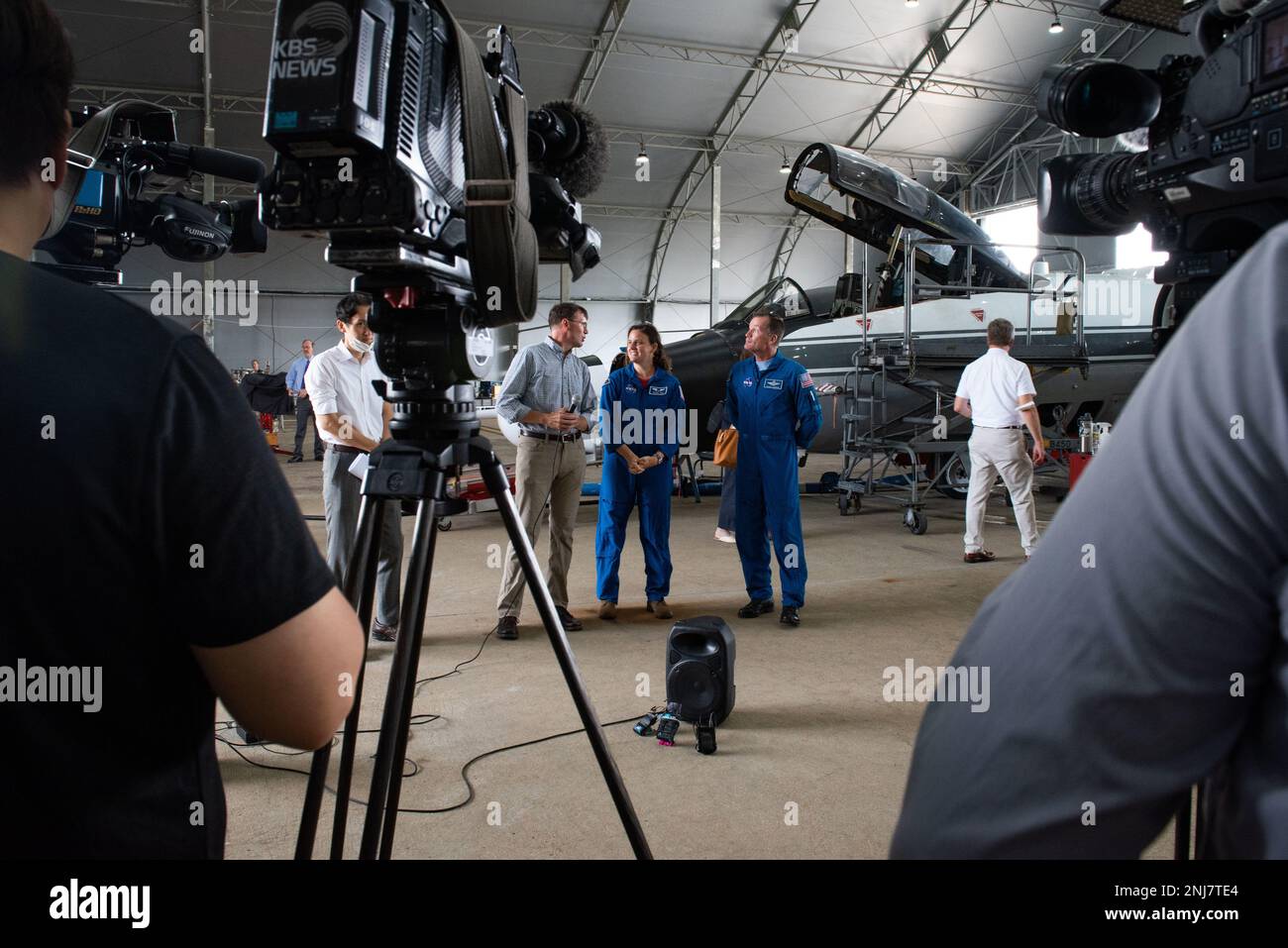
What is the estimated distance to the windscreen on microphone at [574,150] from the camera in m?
2.04

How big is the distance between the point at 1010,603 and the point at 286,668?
0.68 m

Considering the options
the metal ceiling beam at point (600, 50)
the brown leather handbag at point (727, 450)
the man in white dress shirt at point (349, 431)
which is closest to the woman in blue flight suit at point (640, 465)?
the brown leather handbag at point (727, 450)

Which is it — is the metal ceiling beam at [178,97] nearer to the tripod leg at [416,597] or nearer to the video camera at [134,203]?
the video camera at [134,203]

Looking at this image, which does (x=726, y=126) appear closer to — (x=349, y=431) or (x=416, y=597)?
(x=349, y=431)

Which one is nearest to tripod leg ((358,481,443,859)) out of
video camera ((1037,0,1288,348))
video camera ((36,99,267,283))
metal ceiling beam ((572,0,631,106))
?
video camera ((36,99,267,283))

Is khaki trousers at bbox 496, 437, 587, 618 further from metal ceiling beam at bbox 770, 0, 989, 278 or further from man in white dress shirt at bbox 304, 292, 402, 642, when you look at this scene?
metal ceiling beam at bbox 770, 0, 989, 278

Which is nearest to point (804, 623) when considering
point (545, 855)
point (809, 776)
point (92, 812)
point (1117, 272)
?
point (809, 776)

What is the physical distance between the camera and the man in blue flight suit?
5.32 metres

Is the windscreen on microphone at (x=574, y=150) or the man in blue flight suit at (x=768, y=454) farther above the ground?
the windscreen on microphone at (x=574, y=150)

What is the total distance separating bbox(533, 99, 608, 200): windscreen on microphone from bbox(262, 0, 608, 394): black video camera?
0.15 meters

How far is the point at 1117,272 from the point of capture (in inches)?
390

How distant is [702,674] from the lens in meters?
3.39

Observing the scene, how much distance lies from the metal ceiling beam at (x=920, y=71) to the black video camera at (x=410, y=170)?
19.2 metres

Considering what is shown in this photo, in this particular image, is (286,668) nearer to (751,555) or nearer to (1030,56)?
(751,555)
